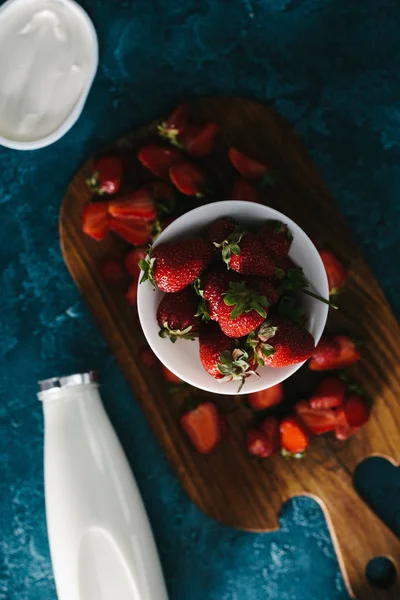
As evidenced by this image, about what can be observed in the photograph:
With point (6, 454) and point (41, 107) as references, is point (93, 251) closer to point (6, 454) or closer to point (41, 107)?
point (41, 107)

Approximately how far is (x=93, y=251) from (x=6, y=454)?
361mm

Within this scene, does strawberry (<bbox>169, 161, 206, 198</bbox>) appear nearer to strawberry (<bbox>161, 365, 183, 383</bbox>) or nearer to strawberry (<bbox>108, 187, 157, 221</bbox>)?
strawberry (<bbox>108, 187, 157, 221</bbox>)

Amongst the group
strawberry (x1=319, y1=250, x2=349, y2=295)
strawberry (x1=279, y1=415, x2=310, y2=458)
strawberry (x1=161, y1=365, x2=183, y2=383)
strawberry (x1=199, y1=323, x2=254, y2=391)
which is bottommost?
strawberry (x1=279, y1=415, x2=310, y2=458)

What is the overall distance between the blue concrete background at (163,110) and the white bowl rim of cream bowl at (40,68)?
0.13 ft

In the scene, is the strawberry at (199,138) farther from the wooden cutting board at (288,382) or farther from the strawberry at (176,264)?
the strawberry at (176,264)

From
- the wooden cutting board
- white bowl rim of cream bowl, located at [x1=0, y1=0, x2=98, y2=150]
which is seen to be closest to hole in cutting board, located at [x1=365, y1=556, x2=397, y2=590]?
the wooden cutting board

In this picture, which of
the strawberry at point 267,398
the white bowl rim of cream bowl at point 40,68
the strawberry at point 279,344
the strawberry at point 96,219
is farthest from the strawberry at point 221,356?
the white bowl rim of cream bowl at point 40,68

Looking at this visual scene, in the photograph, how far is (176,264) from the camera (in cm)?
77

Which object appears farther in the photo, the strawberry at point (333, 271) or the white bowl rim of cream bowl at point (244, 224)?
the strawberry at point (333, 271)

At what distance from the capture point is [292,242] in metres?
0.81

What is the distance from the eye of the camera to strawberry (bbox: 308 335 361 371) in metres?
0.92

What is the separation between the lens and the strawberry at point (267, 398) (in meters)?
0.95

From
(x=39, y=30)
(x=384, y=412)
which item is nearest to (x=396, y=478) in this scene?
(x=384, y=412)

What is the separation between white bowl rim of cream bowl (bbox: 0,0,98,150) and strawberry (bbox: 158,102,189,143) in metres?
0.14
